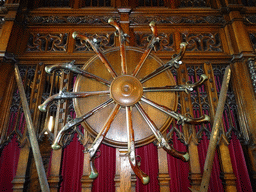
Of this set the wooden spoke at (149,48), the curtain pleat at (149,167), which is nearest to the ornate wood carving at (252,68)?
the wooden spoke at (149,48)

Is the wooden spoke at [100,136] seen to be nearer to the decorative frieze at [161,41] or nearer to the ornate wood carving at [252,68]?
the decorative frieze at [161,41]

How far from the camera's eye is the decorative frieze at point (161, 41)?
256 centimetres

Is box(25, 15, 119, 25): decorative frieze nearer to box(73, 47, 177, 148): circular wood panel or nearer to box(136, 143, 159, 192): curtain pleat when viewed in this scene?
box(73, 47, 177, 148): circular wood panel

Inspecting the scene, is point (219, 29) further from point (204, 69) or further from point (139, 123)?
point (139, 123)

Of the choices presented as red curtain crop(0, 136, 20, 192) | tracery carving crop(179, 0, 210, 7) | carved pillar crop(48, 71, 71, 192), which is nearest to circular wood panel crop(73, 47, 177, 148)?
carved pillar crop(48, 71, 71, 192)

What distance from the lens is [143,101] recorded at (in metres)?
1.93

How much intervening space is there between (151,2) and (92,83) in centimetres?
177

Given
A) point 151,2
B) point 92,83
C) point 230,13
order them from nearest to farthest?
Result: 1. point 92,83
2. point 230,13
3. point 151,2

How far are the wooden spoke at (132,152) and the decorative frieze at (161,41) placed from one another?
1.10m

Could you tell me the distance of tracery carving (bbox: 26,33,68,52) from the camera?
8.38 ft

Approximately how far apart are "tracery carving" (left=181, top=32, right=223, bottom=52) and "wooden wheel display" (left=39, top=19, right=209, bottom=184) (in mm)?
738

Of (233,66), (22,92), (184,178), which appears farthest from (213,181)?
(22,92)

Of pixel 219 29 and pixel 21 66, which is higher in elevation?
pixel 219 29

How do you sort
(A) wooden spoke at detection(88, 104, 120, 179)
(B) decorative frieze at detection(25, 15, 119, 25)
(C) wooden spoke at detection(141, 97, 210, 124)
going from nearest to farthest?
(A) wooden spoke at detection(88, 104, 120, 179) → (C) wooden spoke at detection(141, 97, 210, 124) → (B) decorative frieze at detection(25, 15, 119, 25)
